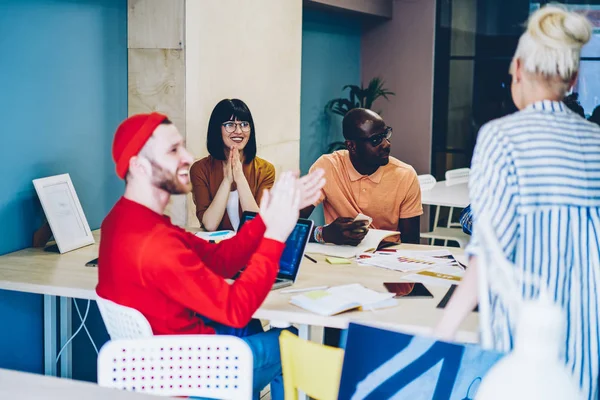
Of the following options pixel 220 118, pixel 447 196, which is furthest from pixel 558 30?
pixel 447 196

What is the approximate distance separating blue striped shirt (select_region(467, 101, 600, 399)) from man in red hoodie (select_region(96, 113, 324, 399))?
0.60 metres

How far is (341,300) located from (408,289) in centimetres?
31

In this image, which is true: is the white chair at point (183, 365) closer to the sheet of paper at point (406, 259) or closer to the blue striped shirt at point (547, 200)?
the blue striped shirt at point (547, 200)

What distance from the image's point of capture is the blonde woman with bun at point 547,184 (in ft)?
5.61

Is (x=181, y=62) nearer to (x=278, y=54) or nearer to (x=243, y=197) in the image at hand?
(x=243, y=197)

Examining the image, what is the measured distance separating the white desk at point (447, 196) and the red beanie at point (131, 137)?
10.9 feet

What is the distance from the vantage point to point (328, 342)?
11.0ft

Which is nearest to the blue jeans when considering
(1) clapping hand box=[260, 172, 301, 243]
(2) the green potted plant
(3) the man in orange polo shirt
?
(1) clapping hand box=[260, 172, 301, 243]

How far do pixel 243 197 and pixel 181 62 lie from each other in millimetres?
784

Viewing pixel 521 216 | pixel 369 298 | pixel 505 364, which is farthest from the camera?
pixel 369 298

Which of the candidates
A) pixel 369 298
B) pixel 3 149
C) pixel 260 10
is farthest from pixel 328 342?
pixel 260 10

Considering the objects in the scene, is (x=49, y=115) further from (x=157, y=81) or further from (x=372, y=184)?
(x=372, y=184)

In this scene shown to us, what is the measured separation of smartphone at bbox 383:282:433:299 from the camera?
269cm

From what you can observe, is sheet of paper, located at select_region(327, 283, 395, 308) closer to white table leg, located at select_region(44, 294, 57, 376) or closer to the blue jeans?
the blue jeans
